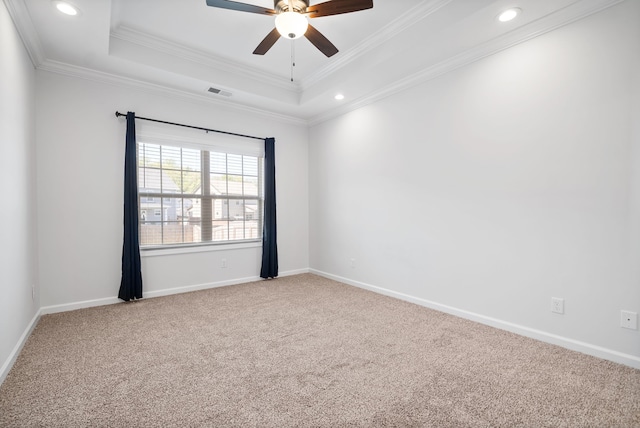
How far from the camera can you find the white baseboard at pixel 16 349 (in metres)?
1.93

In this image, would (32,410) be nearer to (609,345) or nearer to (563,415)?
(563,415)

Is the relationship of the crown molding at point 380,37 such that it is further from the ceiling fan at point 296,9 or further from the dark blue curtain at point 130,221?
the dark blue curtain at point 130,221

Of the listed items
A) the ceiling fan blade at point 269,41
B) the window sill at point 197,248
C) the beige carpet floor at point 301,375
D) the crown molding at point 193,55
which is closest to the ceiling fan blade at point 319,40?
the ceiling fan blade at point 269,41

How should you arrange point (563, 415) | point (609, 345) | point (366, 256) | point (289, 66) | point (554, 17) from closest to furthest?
point (563, 415), point (609, 345), point (554, 17), point (289, 66), point (366, 256)

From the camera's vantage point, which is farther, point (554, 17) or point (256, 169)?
point (256, 169)

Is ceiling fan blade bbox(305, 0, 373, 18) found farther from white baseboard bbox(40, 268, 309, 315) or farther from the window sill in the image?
white baseboard bbox(40, 268, 309, 315)

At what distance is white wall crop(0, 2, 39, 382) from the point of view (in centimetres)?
205

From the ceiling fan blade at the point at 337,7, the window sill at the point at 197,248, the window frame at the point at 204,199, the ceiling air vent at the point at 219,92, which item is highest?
the ceiling air vent at the point at 219,92

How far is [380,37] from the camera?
3115 mm

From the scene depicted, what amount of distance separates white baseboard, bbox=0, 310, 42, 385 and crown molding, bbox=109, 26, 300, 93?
2862 mm

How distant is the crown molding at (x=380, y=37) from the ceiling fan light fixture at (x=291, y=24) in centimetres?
114

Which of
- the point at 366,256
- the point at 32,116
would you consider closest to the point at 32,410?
the point at 32,116

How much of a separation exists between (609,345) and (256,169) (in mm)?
4401

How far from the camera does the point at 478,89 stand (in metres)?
2.93
